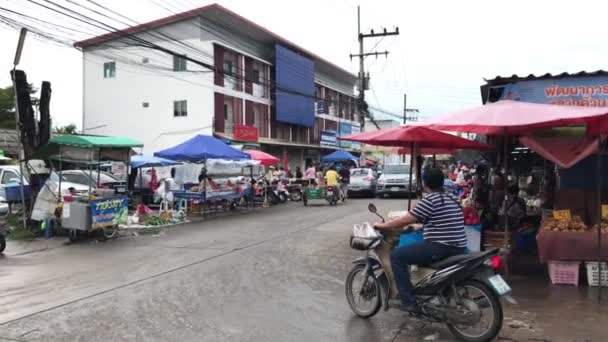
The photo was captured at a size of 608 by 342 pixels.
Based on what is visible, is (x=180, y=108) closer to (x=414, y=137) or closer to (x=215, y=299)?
(x=414, y=137)

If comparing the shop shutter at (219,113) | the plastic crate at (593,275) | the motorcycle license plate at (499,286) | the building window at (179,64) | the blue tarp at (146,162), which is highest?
the building window at (179,64)

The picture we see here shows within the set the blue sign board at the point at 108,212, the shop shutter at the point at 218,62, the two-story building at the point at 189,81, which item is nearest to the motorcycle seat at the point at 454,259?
the blue sign board at the point at 108,212

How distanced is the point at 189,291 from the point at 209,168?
12.0m

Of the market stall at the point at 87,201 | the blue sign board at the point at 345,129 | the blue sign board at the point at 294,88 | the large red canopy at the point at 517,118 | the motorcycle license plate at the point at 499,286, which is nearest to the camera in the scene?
the motorcycle license plate at the point at 499,286

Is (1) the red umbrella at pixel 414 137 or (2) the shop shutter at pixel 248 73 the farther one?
(2) the shop shutter at pixel 248 73

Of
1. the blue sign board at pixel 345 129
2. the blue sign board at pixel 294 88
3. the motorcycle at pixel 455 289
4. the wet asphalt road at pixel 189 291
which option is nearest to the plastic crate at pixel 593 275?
the motorcycle at pixel 455 289

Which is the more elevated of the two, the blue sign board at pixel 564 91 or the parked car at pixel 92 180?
the blue sign board at pixel 564 91

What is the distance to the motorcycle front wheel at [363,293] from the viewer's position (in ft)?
19.0

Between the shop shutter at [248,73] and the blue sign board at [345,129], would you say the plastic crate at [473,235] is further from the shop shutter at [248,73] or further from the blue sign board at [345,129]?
the blue sign board at [345,129]

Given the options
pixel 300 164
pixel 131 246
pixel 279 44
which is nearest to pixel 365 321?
pixel 131 246

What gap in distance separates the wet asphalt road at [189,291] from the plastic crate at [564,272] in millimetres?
2844

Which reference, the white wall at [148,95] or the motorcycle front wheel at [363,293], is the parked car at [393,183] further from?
the motorcycle front wheel at [363,293]

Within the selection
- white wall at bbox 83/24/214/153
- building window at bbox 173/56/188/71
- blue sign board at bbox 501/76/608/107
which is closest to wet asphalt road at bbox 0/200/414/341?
blue sign board at bbox 501/76/608/107

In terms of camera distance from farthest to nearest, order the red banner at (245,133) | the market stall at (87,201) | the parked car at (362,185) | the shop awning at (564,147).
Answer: the red banner at (245,133) < the parked car at (362,185) < the market stall at (87,201) < the shop awning at (564,147)
